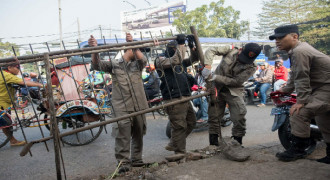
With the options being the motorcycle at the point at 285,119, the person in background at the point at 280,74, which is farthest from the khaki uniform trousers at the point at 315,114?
the person in background at the point at 280,74

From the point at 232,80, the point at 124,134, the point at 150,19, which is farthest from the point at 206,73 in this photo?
the point at 150,19

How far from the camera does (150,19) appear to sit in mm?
46781

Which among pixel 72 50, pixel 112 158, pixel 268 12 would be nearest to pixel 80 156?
pixel 112 158

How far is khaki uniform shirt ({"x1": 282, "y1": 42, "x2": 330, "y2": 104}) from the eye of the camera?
2626 mm

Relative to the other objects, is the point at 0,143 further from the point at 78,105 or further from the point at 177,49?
the point at 177,49

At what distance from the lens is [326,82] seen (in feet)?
8.87


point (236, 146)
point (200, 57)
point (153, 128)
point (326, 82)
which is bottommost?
point (153, 128)

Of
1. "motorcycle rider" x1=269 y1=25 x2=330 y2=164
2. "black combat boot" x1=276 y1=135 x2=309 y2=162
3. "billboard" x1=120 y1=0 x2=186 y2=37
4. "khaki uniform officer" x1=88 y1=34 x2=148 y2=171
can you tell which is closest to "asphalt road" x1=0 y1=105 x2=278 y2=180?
"khaki uniform officer" x1=88 y1=34 x2=148 y2=171

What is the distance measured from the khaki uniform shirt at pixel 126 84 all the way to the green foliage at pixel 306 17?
24097 mm

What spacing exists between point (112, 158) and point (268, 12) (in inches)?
1343

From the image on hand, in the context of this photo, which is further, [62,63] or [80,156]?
[62,63]

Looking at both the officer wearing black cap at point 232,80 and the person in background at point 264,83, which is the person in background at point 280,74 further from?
the officer wearing black cap at point 232,80

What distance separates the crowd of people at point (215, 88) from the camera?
2697 mm

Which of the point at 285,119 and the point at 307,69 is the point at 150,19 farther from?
the point at 307,69
